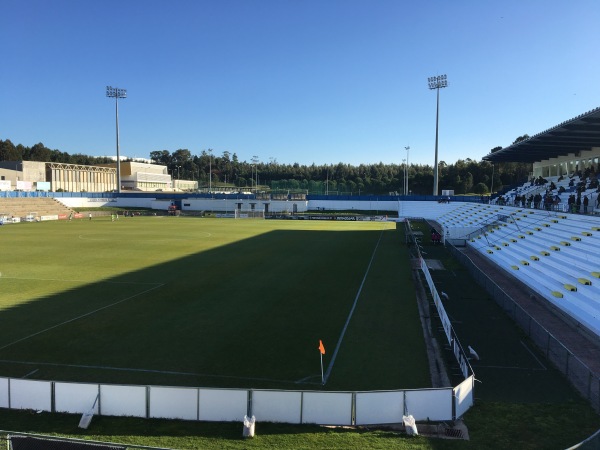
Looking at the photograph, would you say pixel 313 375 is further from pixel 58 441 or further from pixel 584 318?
pixel 584 318

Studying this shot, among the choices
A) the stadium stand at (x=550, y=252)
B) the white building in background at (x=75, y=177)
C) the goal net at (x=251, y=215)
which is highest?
the white building in background at (x=75, y=177)

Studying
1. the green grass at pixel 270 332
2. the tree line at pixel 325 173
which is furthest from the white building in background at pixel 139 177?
the green grass at pixel 270 332

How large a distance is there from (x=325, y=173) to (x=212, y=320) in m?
148

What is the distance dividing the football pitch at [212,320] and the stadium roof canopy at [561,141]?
47.0 feet

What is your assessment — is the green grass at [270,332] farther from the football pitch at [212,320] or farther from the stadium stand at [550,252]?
the stadium stand at [550,252]

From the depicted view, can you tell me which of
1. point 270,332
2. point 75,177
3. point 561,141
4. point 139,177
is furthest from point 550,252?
point 139,177

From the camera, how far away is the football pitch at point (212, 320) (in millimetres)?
11492

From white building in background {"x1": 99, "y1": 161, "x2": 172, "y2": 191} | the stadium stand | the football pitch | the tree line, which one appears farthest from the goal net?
white building in background {"x1": 99, "y1": 161, "x2": 172, "y2": 191}

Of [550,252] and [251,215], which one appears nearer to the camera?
[550,252]

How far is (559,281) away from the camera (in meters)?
19.6

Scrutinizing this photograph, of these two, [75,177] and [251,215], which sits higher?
[75,177]

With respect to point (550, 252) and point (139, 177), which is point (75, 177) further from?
point (550, 252)

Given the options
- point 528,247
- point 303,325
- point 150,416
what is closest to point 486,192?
point 528,247

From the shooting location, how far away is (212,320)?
52.5ft
